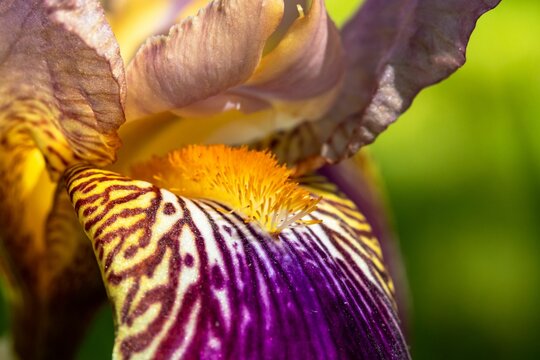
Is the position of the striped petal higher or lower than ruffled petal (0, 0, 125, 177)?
lower

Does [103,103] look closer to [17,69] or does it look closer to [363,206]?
→ [17,69]

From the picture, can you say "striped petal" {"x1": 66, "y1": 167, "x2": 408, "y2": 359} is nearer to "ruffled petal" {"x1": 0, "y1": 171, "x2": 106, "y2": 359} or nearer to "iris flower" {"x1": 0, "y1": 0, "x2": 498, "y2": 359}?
"iris flower" {"x1": 0, "y1": 0, "x2": 498, "y2": 359}

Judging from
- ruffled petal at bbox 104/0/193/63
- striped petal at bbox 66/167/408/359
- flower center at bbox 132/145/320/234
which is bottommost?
striped petal at bbox 66/167/408/359

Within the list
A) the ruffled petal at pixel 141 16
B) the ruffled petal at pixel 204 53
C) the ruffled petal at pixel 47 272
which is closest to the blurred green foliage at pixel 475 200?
the ruffled petal at pixel 141 16

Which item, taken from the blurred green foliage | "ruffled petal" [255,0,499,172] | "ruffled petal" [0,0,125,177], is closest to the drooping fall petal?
"ruffled petal" [0,0,125,177]

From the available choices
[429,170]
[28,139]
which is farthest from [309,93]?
[429,170]

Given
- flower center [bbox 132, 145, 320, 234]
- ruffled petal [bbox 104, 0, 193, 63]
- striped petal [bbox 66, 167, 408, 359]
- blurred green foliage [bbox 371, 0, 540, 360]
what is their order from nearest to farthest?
striped petal [bbox 66, 167, 408, 359], flower center [bbox 132, 145, 320, 234], ruffled petal [bbox 104, 0, 193, 63], blurred green foliage [bbox 371, 0, 540, 360]
